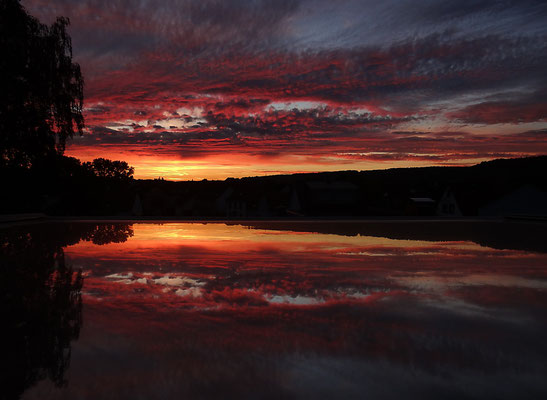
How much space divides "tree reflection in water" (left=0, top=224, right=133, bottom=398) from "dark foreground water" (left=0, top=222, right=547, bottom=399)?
0.02m

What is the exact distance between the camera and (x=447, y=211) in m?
66.4

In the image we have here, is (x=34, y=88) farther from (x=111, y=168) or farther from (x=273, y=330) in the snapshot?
(x=111, y=168)

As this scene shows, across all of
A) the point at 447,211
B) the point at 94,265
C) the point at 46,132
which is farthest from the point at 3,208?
the point at 447,211

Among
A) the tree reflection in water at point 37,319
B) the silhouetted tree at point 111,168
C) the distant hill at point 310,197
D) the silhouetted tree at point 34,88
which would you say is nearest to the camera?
the tree reflection in water at point 37,319

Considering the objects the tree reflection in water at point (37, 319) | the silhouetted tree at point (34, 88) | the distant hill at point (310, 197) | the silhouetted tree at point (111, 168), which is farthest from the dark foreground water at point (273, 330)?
the silhouetted tree at point (111, 168)

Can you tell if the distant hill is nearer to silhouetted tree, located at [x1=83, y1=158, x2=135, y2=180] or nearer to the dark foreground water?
silhouetted tree, located at [x1=83, y1=158, x2=135, y2=180]

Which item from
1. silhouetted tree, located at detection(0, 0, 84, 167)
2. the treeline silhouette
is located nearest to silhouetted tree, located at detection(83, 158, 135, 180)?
the treeline silhouette

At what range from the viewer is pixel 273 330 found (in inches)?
235

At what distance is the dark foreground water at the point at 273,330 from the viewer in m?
4.30

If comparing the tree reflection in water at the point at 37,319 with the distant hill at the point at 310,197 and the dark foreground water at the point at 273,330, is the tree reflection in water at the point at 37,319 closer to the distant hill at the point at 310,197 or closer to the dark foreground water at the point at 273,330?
the dark foreground water at the point at 273,330

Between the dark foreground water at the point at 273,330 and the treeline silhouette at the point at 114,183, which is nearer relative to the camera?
the dark foreground water at the point at 273,330

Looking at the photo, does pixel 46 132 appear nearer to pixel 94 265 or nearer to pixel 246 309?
pixel 94 265

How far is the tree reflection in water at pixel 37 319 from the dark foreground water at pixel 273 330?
0.08ft

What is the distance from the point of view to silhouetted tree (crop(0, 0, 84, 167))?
21.5 meters
